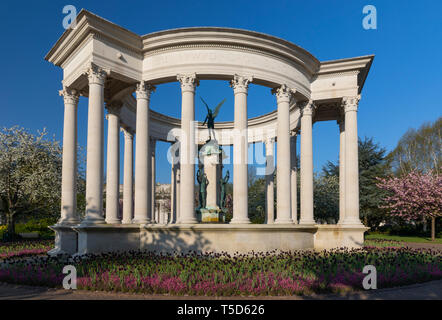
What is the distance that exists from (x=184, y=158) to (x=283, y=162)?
8.25 meters

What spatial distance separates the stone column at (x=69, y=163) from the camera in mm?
32491

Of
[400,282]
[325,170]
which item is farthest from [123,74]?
[325,170]

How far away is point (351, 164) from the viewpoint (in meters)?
35.4

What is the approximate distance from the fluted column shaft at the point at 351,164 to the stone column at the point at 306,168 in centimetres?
344

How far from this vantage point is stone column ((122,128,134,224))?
35.7m

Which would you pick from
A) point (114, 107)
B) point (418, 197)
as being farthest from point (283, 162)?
point (418, 197)

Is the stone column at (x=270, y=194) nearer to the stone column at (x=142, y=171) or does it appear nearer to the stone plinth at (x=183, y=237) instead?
the stone plinth at (x=183, y=237)

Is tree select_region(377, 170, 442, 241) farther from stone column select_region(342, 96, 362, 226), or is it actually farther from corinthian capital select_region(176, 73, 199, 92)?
corinthian capital select_region(176, 73, 199, 92)

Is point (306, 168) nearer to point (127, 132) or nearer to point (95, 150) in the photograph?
point (95, 150)

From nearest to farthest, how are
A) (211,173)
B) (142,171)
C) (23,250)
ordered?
(142,171) < (23,250) < (211,173)

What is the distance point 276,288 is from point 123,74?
21017mm

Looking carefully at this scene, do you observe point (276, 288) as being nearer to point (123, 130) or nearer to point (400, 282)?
point (400, 282)

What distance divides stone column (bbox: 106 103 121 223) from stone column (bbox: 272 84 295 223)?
1333 centimetres
